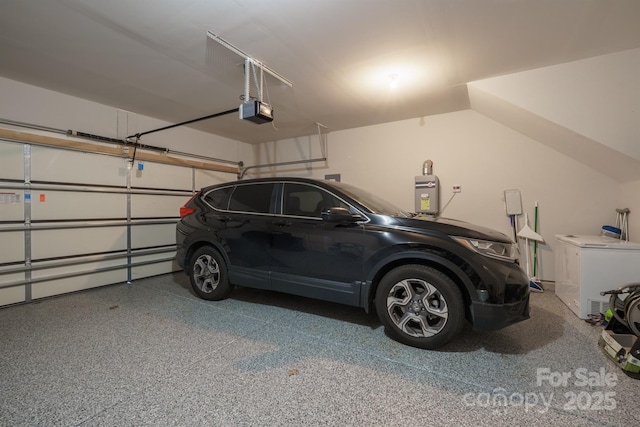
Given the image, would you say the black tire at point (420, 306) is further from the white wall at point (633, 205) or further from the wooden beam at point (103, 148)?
the wooden beam at point (103, 148)

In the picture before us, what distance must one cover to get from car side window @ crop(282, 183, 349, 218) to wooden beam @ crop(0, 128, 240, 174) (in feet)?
9.91

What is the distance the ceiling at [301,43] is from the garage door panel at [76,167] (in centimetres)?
45

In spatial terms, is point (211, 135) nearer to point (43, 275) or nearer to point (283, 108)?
point (283, 108)

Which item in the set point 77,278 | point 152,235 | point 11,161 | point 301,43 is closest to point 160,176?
point 152,235

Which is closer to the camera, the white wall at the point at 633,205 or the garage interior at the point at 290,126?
the garage interior at the point at 290,126

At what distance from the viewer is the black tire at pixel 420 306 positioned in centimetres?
214

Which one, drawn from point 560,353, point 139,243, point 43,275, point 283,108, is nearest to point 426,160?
point 283,108

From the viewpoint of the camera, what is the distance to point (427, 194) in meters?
4.44

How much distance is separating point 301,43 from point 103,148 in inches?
139

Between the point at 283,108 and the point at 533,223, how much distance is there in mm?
4256

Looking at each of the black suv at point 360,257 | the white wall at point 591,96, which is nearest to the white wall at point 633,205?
the white wall at point 591,96

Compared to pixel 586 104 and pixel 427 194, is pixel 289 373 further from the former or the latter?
pixel 586 104

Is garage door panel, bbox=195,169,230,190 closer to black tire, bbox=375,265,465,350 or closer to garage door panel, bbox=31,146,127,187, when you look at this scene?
garage door panel, bbox=31,146,127,187

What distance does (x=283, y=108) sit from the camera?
13.9ft
